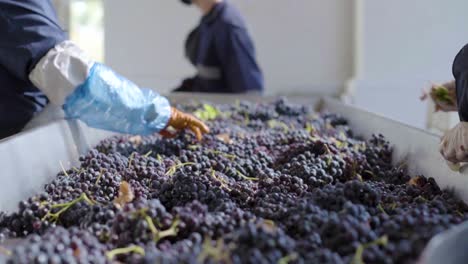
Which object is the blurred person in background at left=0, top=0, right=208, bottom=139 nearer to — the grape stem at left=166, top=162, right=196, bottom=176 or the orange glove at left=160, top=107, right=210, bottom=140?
the orange glove at left=160, top=107, right=210, bottom=140

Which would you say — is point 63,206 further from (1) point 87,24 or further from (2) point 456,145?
(1) point 87,24

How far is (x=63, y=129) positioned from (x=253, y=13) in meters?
3.49

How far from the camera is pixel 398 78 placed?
4367mm

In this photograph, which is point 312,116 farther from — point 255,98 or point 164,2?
point 164,2

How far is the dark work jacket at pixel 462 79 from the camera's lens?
1.24 metres

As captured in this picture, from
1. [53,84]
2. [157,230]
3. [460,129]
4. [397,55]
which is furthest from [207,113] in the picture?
[397,55]

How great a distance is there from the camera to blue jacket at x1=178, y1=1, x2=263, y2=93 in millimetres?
3395

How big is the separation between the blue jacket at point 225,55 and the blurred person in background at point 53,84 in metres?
1.66

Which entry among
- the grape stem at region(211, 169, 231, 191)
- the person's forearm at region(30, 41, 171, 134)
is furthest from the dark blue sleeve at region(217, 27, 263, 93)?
the grape stem at region(211, 169, 231, 191)

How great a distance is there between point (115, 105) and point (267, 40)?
3.36 metres

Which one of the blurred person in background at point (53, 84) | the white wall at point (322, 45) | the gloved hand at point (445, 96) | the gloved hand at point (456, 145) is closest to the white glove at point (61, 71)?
the blurred person in background at point (53, 84)

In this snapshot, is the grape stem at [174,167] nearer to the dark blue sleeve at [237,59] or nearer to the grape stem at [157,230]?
the grape stem at [157,230]

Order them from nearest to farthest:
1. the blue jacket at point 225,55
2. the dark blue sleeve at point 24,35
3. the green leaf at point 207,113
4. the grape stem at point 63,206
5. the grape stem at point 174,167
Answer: the grape stem at point 63,206
the grape stem at point 174,167
the dark blue sleeve at point 24,35
the green leaf at point 207,113
the blue jacket at point 225,55

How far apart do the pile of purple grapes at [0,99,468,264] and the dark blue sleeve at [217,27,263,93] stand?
1.57 m
